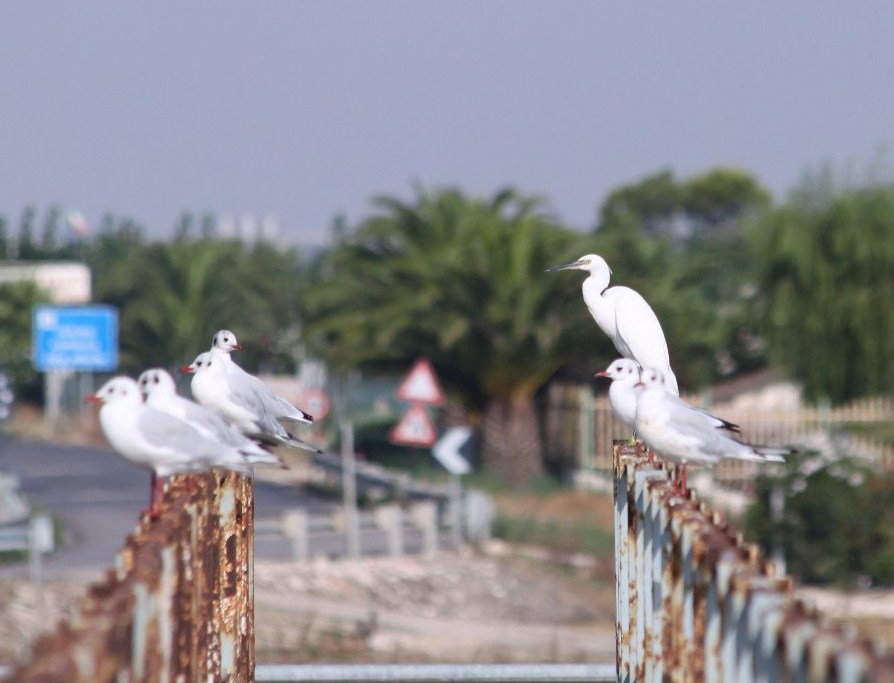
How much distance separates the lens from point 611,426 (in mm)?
33625

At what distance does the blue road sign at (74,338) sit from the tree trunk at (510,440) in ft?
59.8

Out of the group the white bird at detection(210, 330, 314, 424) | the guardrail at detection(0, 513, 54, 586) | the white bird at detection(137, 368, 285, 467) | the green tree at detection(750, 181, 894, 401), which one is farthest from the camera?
the green tree at detection(750, 181, 894, 401)

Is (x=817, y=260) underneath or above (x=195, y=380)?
above

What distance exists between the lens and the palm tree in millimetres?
32406

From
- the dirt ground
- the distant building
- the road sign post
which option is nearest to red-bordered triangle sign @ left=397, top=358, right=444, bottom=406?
the dirt ground

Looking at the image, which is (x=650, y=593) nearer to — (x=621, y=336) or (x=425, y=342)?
(x=621, y=336)

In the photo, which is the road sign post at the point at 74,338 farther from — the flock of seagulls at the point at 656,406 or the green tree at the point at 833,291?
the flock of seagulls at the point at 656,406

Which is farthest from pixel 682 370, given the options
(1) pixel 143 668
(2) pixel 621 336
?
(1) pixel 143 668

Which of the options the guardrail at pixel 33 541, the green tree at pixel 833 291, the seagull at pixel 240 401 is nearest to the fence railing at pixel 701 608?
the seagull at pixel 240 401

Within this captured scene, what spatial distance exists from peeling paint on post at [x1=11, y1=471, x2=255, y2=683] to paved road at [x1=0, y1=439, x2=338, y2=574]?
14879 mm

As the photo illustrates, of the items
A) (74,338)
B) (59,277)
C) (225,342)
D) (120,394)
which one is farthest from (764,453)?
(59,277)

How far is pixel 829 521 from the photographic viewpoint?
77.1 ft

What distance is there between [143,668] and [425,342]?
98.3 ft

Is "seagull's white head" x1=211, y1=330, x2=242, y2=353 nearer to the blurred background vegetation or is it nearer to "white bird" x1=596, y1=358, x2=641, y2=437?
"white bird" x1=596, y1=358, x2=641, y2=437
